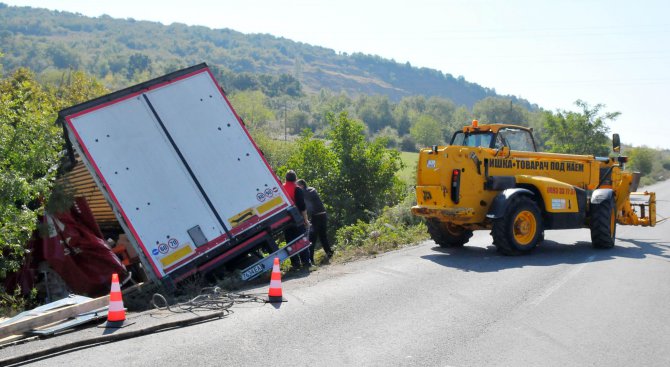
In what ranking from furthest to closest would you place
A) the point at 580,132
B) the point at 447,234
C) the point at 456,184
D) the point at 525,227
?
the point at 580,132 → the point at 447,234 → the point at 525,227 → the point at 456,184

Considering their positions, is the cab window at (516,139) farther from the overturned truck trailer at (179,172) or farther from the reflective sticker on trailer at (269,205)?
the overturned truck trailer at (179,172)

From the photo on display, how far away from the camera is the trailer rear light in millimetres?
11617

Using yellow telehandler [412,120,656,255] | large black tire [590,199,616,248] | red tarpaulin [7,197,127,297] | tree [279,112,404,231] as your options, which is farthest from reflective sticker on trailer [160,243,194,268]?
tree [279,112,404,231]

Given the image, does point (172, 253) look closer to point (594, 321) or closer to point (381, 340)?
point (381, 340)

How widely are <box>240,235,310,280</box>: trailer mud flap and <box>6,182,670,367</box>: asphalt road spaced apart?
0.43 m

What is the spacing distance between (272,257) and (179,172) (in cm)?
198

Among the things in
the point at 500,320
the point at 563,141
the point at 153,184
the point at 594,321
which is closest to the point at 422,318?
the point at 500,320

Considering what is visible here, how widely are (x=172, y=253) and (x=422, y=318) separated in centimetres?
380

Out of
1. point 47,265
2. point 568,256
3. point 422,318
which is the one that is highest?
point 47,265

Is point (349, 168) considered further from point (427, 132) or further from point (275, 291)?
point (427, 132)

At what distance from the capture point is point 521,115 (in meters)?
97.1

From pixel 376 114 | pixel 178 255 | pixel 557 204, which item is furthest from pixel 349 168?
pixel 376 114

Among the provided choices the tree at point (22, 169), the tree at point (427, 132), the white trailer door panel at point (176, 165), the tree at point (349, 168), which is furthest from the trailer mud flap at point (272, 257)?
the tree at point (427, 132)

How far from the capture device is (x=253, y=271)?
32.7 feet
